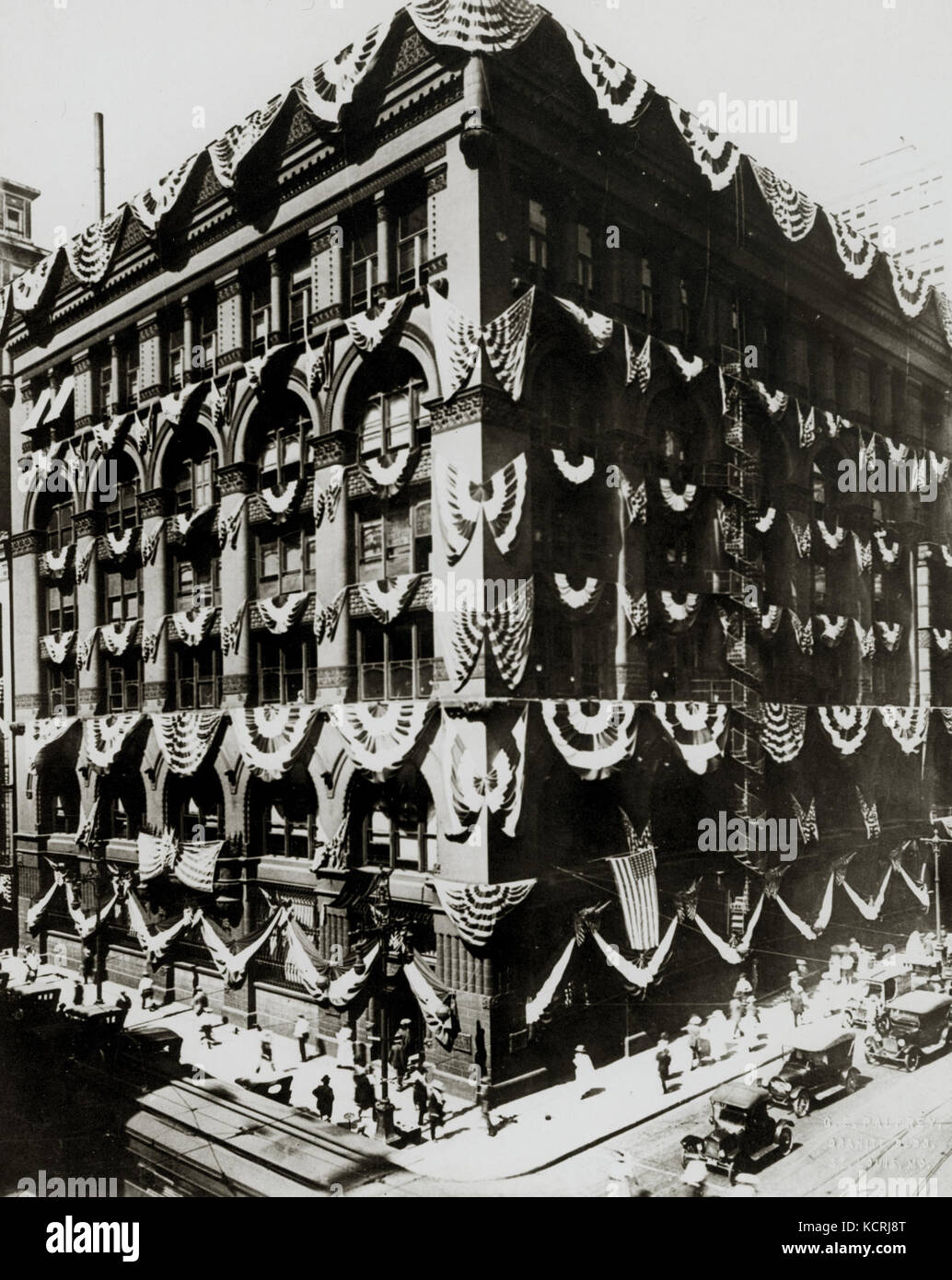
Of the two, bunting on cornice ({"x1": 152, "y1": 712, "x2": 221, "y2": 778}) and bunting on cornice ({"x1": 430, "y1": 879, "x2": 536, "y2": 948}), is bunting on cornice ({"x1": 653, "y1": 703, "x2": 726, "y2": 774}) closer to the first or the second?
bunting on cornice ({"x1": 430, "y1": 879, "x2": 536, "y2": 948})

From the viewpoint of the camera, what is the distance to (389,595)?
80.1ft

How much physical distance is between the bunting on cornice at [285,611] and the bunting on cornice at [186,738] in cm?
331

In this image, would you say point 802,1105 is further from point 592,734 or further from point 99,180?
point 99,180

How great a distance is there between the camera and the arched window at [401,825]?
80.8ft

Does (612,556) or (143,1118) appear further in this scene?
(612,556)

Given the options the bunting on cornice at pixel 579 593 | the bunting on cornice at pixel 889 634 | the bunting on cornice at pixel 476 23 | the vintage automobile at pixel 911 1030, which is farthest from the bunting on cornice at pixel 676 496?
the vintage automobile at pixel 911 1030

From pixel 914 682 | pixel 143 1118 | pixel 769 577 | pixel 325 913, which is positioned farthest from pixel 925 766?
pixel 143 1118

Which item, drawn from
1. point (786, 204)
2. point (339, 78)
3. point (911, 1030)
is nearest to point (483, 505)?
point (339, 78)

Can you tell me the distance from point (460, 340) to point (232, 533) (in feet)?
33.6

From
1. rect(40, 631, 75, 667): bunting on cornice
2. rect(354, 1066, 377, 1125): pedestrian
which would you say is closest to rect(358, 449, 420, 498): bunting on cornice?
rect(354, 1066, 377, 1125): pedestrian

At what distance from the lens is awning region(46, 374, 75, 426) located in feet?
117

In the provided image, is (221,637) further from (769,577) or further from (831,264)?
(831,264)

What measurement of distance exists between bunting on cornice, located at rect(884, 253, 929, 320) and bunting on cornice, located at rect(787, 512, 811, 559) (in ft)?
34.5
